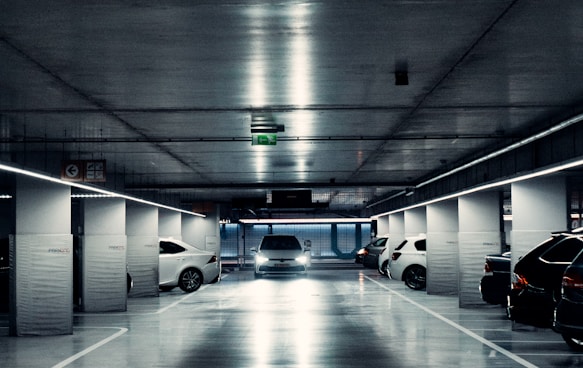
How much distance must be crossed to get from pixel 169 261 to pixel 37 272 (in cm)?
1122

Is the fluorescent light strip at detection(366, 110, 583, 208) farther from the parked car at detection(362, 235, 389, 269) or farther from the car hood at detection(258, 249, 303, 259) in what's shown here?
the parked car at detection(362, 235, 389, 269)

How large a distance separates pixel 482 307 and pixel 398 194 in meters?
13.6

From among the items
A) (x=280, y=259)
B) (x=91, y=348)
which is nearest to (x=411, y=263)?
(x=280, y=259)

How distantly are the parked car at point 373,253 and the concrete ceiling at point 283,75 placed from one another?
2360 cm

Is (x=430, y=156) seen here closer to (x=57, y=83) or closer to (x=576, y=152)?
(x=576, y=152)

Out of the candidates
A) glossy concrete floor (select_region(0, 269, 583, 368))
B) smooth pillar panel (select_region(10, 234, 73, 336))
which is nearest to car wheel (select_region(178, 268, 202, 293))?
glossy concrete floor (select_region(0, 269, 583, 368))

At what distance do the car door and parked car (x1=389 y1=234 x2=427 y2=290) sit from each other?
6.87 metres

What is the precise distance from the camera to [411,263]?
2856cm

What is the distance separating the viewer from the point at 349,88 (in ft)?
35.4

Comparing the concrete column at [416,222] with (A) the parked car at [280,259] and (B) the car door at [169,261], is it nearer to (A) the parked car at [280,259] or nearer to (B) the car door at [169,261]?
(A) the parked car at [280,259]

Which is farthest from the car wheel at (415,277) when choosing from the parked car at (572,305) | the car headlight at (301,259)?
the parked car at (572,305)

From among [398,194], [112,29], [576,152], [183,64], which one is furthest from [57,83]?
[398,194]

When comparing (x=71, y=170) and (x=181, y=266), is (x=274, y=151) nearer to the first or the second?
(x=71, y=170)

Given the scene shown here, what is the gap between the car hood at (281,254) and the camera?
33656 mm
